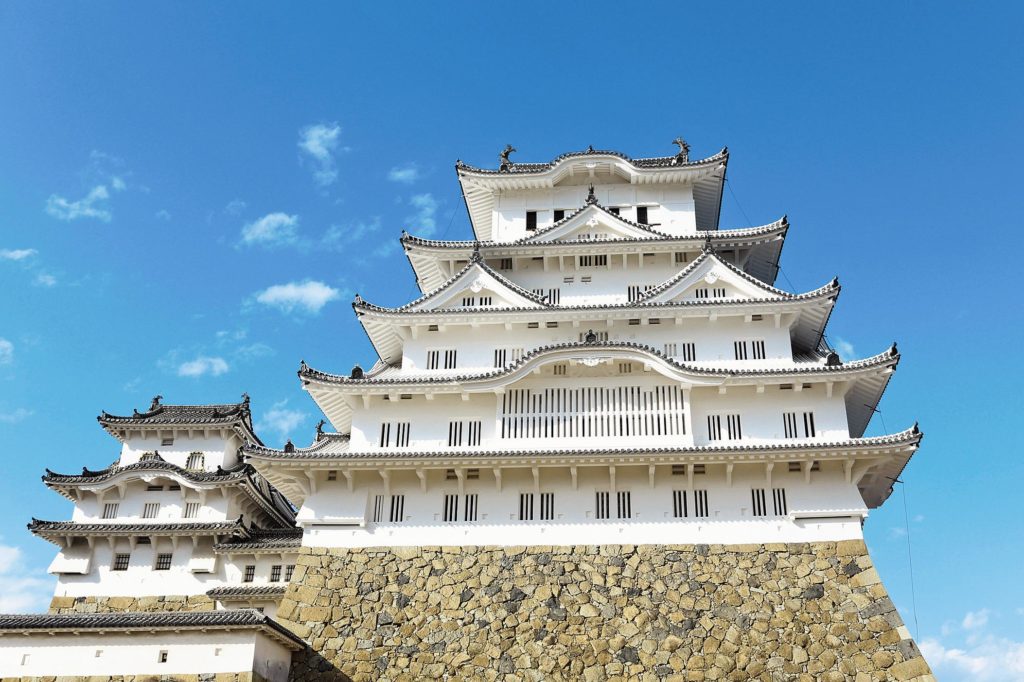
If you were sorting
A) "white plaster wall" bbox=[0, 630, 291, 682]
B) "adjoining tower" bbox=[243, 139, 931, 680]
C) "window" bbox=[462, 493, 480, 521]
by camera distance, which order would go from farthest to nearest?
"window" bbox=[462, 493, 480, 521] → "adjoining tower" bbox=[243, 139, 931, 680] → "white plaster wall" bbox=[0, 630, 291, 682]

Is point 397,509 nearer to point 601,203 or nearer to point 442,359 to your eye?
point 442,359

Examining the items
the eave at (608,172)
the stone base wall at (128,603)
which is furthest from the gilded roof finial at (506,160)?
the stone base wall at (128,603)

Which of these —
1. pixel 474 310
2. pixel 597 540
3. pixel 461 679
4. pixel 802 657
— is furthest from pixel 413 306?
pixel 802 657

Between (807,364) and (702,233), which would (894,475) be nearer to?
(807,364)

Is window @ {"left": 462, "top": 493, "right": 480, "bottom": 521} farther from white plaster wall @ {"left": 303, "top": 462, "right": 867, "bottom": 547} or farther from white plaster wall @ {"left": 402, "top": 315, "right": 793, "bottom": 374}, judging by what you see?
white plaster wall @ {"left": 402, "top": 315, "right": 793, "bottom": 374}

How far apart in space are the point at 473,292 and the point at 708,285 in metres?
6.51

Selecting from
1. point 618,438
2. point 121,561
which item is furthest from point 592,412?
point 121,561

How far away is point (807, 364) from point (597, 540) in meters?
7.02

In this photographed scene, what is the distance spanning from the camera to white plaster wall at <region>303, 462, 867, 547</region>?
20.7 metres

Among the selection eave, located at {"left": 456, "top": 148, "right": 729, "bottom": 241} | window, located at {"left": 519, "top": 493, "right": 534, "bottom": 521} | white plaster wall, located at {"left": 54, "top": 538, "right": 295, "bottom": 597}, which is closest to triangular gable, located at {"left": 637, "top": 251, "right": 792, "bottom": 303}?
eave, located at {"left": 456, "top": 148, "right": 729, "bottom": 241}

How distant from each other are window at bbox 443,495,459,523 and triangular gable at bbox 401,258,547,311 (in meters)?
5.68

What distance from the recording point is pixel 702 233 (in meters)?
26.2

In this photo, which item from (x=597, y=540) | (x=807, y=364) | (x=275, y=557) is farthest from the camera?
(x=275, y=557)

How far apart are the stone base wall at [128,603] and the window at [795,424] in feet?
59.0
